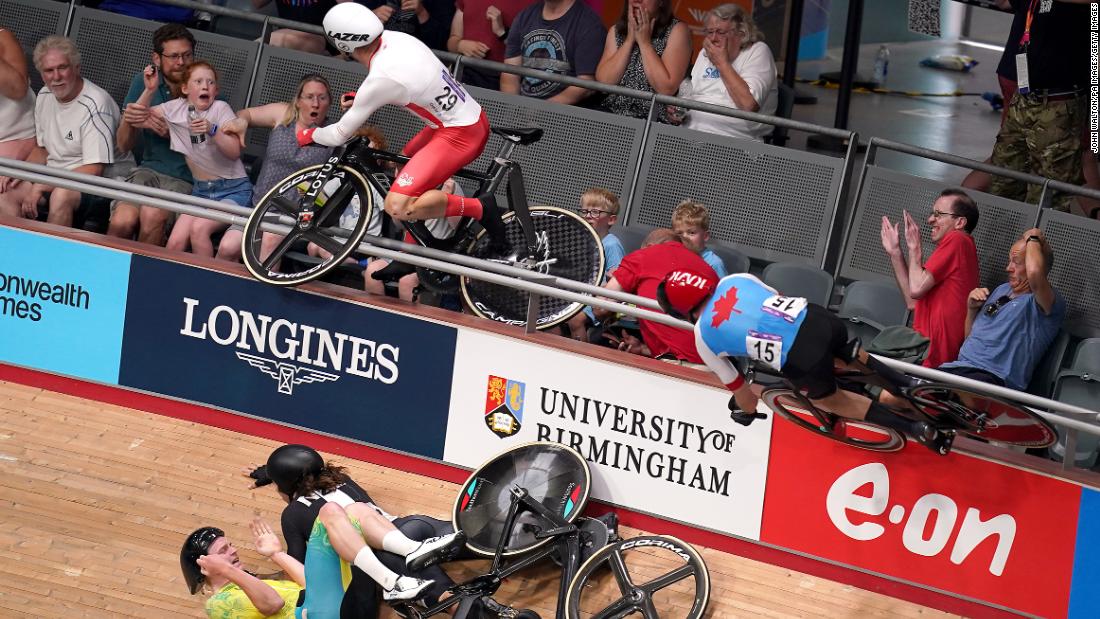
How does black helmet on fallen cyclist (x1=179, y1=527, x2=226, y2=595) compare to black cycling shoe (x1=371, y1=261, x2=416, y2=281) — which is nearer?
black helmet on fallen cyclist (x1=179, y1=527, x2=226, y2=595)

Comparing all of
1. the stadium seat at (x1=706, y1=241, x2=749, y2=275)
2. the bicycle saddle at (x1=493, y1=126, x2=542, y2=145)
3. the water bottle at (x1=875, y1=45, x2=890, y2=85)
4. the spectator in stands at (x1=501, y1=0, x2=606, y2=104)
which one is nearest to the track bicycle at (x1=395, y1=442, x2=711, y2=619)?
the bicycle saddle at (x1=493, y1=126, x2=542, y2=145)

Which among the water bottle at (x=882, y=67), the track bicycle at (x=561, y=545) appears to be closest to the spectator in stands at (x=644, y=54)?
the track bicycle at (x=561, y=545)

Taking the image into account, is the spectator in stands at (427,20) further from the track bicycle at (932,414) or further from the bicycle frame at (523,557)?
the track bicycle at (932,414)

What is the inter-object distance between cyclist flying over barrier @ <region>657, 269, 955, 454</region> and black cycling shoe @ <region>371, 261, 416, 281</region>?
1.88 meters

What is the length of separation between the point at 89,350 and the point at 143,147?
2.05m

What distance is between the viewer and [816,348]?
22.1ft

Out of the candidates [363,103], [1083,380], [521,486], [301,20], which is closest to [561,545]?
[521,486]

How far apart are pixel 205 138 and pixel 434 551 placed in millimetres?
3746

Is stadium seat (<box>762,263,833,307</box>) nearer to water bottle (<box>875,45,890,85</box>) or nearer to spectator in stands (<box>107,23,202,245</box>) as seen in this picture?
spectator in stands (<box>107,23,202,245</box>)

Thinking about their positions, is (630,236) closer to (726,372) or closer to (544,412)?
(544,412)

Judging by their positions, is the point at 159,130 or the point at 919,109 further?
the point at 919,109

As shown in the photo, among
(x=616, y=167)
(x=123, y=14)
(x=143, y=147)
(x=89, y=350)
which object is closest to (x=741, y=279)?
(x=616, y=167)

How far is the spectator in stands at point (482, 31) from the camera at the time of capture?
10484mm

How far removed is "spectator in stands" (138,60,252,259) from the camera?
935cm
